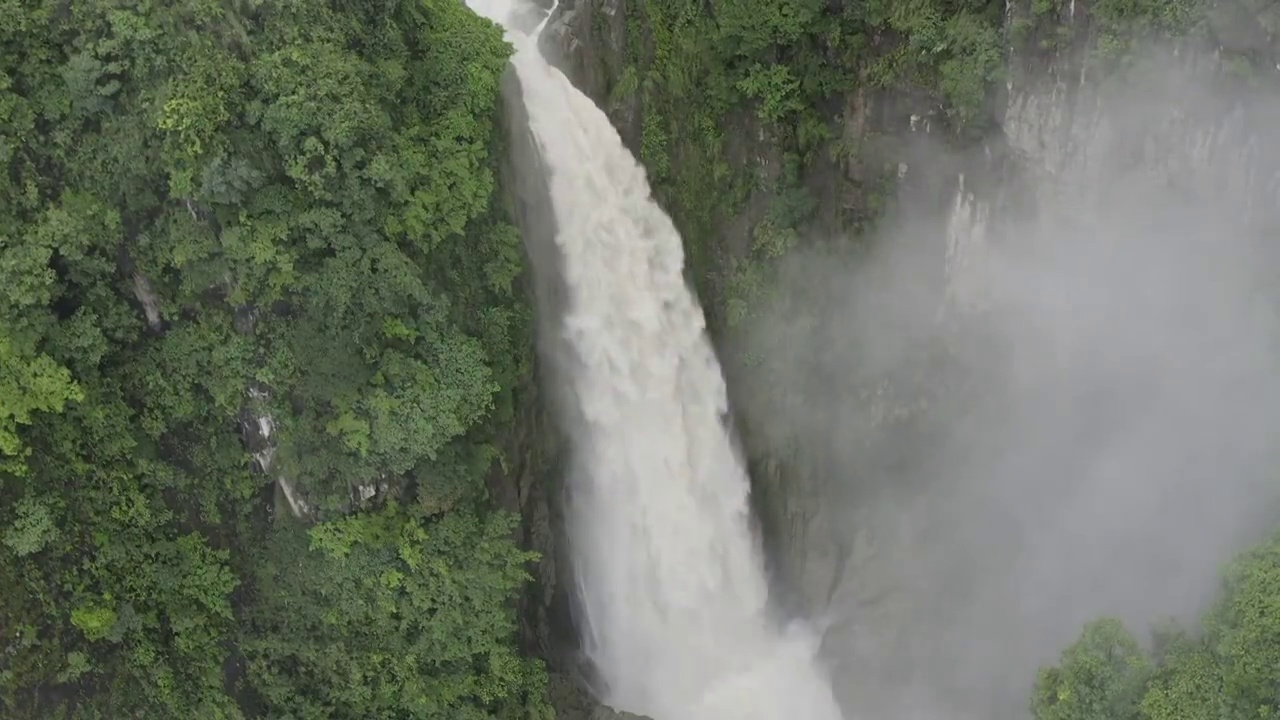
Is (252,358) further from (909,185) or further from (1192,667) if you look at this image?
(1192,667)

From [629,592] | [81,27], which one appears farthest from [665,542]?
[81,27]

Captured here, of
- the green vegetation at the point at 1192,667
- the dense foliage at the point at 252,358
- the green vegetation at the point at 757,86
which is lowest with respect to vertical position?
the dense foliage at the point at 252,358

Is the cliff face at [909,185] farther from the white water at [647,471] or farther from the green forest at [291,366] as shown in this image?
the white water at [647,471]

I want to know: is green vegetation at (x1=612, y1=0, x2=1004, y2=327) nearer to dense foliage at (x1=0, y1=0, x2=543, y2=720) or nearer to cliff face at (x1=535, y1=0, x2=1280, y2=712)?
cliff face at (x1=535, y1=0, x2=1280, y2=712)

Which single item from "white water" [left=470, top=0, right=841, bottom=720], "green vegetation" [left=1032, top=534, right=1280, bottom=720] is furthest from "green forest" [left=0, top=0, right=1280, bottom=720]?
"white water" [left=470, top=0, right=841, bottom=720]

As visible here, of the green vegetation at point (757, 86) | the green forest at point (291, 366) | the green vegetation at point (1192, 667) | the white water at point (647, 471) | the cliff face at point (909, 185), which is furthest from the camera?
the white water at point (647, 471)

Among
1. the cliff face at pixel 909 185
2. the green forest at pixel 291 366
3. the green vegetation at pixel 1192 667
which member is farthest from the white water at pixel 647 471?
the green vegetation at pixel 1192 667

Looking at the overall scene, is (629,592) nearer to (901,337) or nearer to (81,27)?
(901,337)
